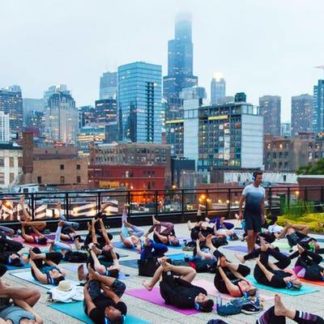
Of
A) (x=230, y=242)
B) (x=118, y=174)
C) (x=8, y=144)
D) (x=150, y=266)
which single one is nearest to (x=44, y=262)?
(x=150, y=266)

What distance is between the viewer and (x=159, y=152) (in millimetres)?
127938

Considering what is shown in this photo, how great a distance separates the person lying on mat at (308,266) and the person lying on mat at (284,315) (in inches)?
147

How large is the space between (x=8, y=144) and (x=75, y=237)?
Answer: 90.6 meters

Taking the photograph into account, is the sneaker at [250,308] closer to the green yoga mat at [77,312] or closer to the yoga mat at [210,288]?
the yoga mat at [210,288]

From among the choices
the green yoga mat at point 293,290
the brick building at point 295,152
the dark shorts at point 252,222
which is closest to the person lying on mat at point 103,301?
the green yoga mat at point 293,290

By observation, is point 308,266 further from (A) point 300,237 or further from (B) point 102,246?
(B) point 102,246

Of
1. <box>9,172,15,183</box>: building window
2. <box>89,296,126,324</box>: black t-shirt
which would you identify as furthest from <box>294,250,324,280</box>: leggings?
<box>9,172,15,183</box>: building window

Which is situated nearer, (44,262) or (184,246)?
(44,262)

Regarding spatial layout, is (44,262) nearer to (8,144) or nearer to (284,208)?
(284,208)

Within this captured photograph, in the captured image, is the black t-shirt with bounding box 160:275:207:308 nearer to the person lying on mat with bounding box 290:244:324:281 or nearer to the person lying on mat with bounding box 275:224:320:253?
the person lying on mat with bounding box 290:244:324:281

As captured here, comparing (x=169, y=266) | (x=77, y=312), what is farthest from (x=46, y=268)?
(x=169, y=266)

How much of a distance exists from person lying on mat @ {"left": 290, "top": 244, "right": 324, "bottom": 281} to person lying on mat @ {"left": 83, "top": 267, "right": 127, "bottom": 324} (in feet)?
12.5

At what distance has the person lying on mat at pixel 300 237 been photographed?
406 inches

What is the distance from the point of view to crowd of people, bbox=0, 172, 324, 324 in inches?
248
